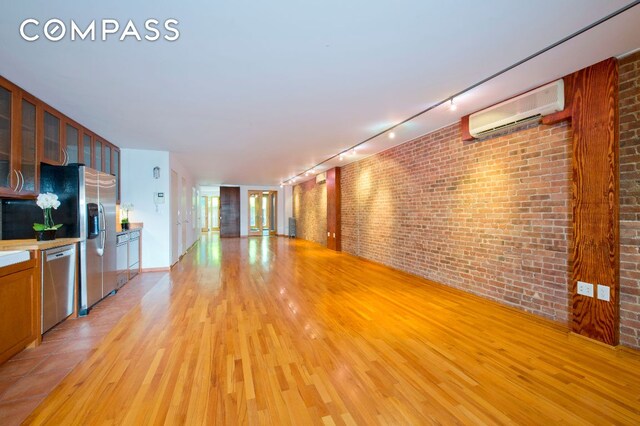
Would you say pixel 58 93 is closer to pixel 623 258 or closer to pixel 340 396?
pixel 340 396

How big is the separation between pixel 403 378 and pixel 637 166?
2716 mm

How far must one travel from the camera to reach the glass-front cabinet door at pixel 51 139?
3.40 meters

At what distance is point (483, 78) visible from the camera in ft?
9.45

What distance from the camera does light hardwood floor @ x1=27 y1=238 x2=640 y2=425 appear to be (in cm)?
171

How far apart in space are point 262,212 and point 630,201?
506 inches

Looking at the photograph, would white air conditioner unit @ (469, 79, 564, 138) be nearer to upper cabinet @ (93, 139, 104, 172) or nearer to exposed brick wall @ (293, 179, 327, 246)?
upper cabinet @ (93, 139, 104, 172)

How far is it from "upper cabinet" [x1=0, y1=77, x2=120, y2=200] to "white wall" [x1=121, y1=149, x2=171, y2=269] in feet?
5.63

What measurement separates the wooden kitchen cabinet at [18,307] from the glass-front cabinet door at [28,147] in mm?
1077

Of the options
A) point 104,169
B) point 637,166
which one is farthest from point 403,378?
point 104,169

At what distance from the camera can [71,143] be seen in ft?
13.1

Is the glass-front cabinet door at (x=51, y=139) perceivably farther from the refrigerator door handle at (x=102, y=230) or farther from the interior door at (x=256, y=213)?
the interior door at (x=256, y=213)

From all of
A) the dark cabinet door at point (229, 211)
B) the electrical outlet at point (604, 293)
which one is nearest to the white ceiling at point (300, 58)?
the electrical outlet at point (604, 293)

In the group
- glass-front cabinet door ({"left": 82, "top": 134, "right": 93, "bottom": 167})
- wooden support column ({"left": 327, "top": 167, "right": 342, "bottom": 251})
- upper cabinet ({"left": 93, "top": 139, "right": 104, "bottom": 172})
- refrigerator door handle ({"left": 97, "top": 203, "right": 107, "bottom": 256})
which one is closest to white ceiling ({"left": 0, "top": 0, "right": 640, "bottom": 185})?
glass-front cabinet door ({"left": 82, "top": 134, "right": 93, "bottom": 167})

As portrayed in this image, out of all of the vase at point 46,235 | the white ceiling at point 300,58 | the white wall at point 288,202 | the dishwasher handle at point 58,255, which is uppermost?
the white ceiling at point 300,58
